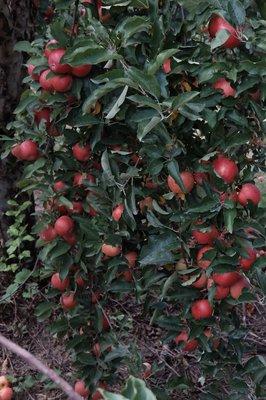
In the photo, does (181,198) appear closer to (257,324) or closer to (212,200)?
(212,200)

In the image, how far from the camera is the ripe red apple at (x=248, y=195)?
53.7 inches

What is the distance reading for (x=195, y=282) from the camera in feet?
5.06

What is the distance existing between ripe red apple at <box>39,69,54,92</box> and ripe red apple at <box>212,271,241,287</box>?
701mm

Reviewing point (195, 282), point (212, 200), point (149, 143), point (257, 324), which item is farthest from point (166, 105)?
point (257, 324)

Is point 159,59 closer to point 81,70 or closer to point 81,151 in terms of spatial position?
point 81,70

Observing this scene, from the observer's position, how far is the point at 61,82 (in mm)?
1492

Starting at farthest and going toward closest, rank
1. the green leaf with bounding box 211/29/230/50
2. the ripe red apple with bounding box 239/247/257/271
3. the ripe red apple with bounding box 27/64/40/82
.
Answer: the ripe red apple with bounding box 27/64/40/82 → the ripe red apple with bounding box 239/247/257/271 → the green leaf with bounding box 211/29/230/50

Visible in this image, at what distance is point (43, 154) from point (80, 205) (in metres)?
0.21

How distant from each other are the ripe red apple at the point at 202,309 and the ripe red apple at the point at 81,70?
73 cm

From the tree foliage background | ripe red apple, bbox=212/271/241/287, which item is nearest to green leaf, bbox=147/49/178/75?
the tree foliage background

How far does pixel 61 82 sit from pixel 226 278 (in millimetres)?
704

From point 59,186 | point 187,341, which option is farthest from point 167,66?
point 187,341

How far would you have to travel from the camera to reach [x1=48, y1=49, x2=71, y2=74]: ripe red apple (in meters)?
1.46

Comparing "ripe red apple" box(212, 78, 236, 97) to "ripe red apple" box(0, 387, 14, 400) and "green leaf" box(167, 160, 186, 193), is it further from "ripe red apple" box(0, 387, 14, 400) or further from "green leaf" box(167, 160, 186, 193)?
"ripe red apple" box(0, 387, 14, 400)
